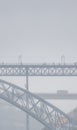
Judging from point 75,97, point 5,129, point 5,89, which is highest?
point 5,89

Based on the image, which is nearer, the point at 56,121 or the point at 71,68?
the point at 56,121

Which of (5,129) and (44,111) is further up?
(44,111)

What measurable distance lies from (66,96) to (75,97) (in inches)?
96.2

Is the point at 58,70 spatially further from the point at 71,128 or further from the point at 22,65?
the point at 71,128

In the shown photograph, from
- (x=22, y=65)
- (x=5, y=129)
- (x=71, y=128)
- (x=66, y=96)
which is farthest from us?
(x=5, y=129)

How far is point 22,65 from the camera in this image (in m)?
90.5

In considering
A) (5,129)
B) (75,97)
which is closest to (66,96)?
(75,97)

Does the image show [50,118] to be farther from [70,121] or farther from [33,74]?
[33,74]

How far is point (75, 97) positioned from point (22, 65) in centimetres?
5240

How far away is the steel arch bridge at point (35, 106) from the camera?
250ft

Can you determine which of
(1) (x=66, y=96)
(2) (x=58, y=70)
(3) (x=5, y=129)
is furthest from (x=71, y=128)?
(3) (x=5, y=129)

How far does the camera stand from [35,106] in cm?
7862

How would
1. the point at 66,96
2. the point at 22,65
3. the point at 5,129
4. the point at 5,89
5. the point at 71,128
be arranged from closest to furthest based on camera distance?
the point at 5,89
the point at 71,128
the point at 22,65
the point at 66,96
the point at 5,129

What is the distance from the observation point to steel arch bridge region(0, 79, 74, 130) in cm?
7606
